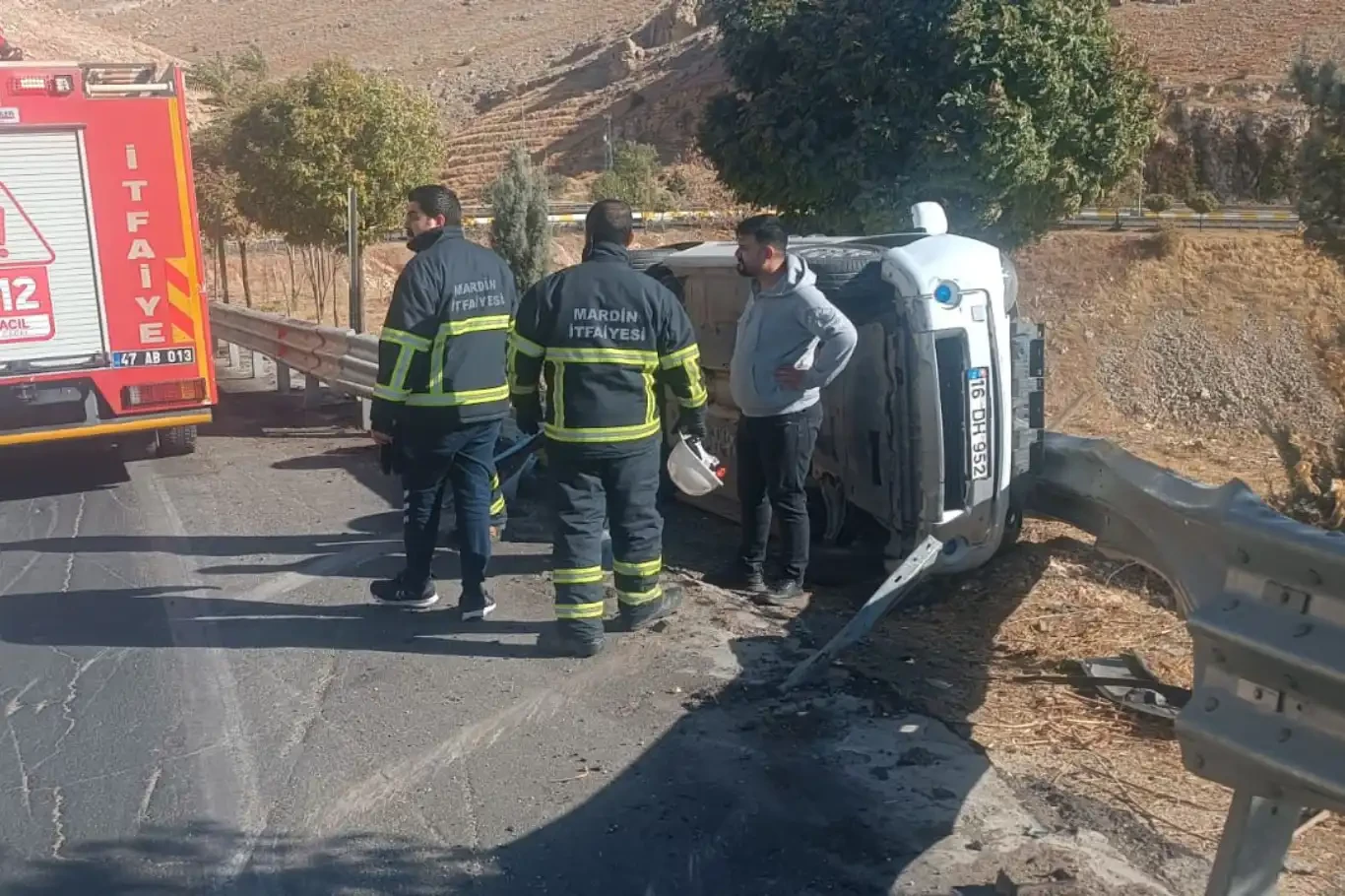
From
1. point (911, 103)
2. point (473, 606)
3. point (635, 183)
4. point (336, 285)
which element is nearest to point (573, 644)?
point (473, 606)

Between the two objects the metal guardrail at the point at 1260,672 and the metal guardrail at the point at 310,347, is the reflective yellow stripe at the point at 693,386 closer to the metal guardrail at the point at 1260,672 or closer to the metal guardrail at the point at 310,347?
the metal guardrail at the point at 1260,672

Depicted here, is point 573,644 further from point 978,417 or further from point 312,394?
point 312,394

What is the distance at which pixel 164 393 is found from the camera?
945 centimetres

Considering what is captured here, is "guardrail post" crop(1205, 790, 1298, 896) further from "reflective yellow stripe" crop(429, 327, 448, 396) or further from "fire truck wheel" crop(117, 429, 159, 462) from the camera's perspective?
"fire truck wheel" crop(117, 429, 159, 462)

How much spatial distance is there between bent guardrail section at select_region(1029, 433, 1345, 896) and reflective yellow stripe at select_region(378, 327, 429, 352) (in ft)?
10.9

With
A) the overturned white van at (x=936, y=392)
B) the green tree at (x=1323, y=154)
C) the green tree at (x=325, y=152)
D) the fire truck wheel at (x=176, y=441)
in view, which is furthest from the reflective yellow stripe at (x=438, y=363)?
the green tree at (x=325, y=152)

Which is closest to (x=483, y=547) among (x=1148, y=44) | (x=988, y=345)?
(x=988, y=345)

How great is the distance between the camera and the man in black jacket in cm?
570

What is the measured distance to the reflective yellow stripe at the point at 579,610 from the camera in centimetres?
539

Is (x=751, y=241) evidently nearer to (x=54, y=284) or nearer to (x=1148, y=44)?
(x=54, y=284)

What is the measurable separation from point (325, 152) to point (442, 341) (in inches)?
458

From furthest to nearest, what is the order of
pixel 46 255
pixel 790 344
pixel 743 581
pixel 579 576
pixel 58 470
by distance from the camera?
pixel 58 470
pixel 46 255
pixel 743 581
pixel 790 344
pixel 579 576

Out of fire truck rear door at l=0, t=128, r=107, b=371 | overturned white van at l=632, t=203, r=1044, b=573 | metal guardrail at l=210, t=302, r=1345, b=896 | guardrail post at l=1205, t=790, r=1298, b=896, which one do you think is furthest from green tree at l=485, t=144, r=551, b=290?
guardrail post at l=1205, t=790, r=1298, b=896

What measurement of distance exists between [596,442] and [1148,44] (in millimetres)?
55165
